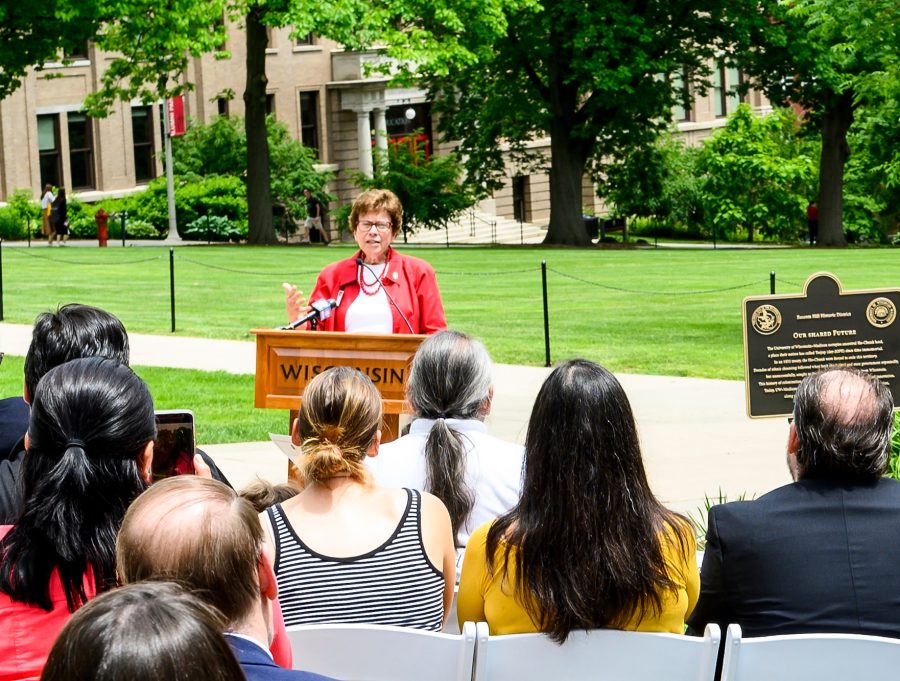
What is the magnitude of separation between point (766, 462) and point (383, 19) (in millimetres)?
25601

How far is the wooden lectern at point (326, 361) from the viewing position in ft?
24.2

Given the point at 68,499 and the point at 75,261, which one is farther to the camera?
the point at 75,261

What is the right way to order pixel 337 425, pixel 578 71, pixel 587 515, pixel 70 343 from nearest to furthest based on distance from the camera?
pixel 587 515
pixel 337 425
pixel 70 343
pixel 578 71

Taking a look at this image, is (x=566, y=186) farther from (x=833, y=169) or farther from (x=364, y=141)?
(x=364, y=141)

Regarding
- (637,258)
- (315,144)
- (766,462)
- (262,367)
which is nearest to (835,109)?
(637,258)

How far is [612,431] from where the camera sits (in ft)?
13.2

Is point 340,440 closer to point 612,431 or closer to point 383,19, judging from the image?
point 612,431

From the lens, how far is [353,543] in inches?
164

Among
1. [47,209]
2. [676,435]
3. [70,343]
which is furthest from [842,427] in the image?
[47,209]

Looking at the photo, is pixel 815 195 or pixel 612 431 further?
pixel 815 195

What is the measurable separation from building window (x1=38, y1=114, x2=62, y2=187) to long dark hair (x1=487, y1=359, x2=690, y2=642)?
145 ft

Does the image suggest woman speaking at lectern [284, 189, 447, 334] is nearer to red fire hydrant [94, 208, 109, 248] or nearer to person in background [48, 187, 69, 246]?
red fire hydrant [94, 208, 109, 248]

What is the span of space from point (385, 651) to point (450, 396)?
164 cm

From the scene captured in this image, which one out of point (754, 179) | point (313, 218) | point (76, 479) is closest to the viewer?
point (76, 479)
